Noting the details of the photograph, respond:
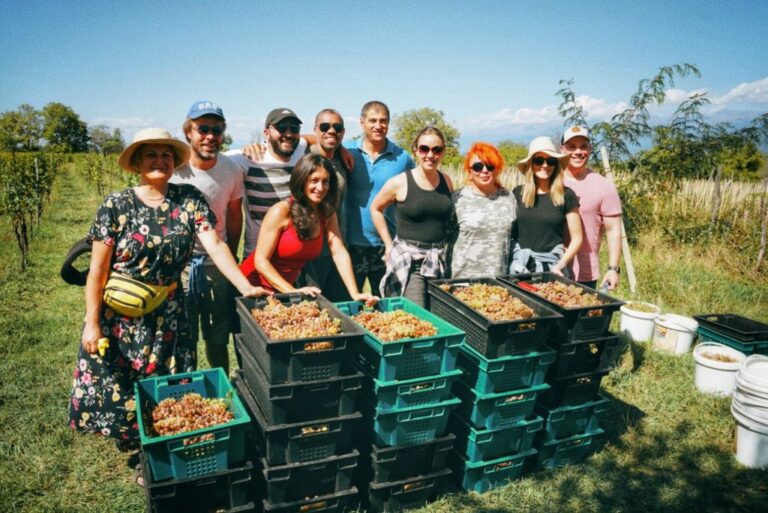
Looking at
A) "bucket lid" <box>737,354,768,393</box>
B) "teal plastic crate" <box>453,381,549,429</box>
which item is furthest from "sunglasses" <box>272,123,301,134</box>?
"bucket lid" <box>737,354,768,393</box>

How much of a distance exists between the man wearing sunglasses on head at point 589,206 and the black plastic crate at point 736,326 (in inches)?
76.7

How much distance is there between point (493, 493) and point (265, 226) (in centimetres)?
261

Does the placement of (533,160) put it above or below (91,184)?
above

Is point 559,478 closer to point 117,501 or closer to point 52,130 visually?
point 117,501

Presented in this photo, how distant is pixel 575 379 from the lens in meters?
3.59

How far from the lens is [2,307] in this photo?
664 cm

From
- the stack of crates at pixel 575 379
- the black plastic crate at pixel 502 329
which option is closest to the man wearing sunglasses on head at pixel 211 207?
the black plastic crate at pixel 502 329

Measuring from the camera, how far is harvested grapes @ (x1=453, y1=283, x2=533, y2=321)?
3.26 metres

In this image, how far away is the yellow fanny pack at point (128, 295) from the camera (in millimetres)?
2867

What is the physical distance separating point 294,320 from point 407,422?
3.25ft

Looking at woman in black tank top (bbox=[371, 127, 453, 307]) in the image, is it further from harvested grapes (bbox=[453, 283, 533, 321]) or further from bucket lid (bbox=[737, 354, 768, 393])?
bucket lid (bbox=[737, 354, 768, 393])

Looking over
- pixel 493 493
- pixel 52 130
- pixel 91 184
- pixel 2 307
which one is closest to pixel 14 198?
pixel 2 307

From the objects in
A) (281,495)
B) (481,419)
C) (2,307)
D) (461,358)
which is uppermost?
(461,358)

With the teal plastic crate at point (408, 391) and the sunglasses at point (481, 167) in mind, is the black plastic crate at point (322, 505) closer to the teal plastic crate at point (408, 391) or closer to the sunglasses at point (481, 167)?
the teal plastic crate at point (408, 391)
